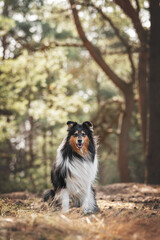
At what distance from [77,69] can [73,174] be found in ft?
32.0

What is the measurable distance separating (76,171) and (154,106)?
518 cm

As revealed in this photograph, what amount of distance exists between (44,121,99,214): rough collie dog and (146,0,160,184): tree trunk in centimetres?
451

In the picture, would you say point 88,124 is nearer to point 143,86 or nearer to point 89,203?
point 89,203

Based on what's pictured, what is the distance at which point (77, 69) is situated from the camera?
14539 millimetres

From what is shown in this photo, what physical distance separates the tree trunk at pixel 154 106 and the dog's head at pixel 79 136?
4.53 metres

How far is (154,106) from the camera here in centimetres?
978

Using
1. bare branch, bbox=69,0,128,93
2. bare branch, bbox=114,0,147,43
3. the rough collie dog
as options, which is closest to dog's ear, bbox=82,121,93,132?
the rough collie dog

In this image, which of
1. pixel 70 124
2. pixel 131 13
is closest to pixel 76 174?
pixel 70 124

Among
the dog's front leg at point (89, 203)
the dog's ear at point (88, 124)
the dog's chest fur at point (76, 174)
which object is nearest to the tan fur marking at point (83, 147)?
the dog's chest fur at point (76, 174)

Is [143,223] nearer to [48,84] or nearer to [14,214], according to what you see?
[14,214]

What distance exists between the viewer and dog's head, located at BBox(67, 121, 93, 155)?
5382mm

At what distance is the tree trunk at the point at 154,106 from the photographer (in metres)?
9.62

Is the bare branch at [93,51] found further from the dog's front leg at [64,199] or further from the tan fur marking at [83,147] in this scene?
the dog's front leg at [64,199]

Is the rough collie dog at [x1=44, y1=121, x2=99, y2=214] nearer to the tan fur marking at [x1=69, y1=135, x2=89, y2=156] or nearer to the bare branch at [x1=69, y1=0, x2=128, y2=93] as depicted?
the tan fur marking at [x1=69, y1=135, x2=89, y2=156]
